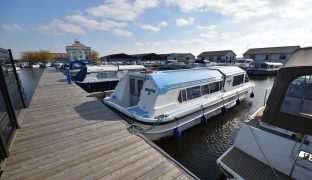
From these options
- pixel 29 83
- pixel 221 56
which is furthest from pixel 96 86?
pixel 221 56

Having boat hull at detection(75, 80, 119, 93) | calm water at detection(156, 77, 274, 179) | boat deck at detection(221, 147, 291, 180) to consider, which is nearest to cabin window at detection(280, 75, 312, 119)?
boat deck at detection(221, 147, 291, 180)

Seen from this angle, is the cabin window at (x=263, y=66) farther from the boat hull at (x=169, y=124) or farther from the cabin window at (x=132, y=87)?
the cabin window at (x=132, y=87)

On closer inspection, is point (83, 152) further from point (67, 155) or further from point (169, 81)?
point (169, 81)

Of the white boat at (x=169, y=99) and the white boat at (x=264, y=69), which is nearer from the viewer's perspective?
the white boat at (x=169, y=99)

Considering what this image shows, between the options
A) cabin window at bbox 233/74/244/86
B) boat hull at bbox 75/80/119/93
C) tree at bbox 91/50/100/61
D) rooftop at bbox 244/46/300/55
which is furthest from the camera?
tree at bbox 91/50/100/61

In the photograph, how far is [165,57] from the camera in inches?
2638

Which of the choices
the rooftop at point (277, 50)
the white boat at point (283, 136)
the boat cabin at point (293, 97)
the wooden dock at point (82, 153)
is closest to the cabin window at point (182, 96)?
the wooden dock at point (82, 153)

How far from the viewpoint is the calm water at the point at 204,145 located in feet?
19.4

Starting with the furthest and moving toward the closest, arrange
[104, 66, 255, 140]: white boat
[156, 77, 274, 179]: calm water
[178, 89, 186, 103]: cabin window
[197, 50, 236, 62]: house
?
[197, 50, 236, 62]: house
[178, 89, 186, 103]: cabin window
[104, 66, 255, 140]: white boat
[156, 77, 274, 179]: calm water

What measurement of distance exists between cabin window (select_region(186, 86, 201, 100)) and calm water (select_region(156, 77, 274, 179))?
5.61 feet

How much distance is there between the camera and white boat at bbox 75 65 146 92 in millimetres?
15259

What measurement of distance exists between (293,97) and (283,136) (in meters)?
1.12

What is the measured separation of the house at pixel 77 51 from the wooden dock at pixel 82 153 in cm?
8257

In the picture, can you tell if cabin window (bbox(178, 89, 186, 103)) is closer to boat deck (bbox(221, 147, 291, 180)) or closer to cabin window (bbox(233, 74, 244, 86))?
boat deck (bbox(221, 147, 291, 180))
